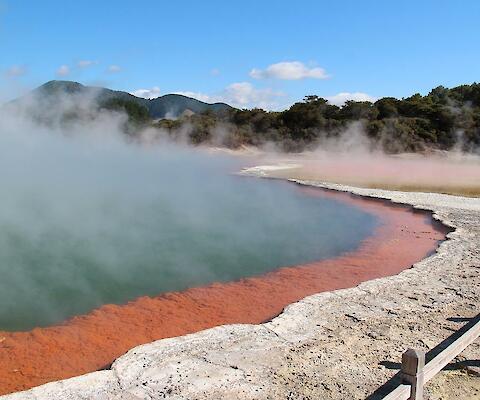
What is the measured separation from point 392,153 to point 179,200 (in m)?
21.0

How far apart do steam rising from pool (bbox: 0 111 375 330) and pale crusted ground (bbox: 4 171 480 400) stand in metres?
1.98

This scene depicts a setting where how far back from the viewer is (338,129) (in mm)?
34562

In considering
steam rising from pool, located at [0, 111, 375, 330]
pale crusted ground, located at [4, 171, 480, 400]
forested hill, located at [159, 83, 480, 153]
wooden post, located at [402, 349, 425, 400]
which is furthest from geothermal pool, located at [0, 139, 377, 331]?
forested hill, located at [159, 83, 480, 153]

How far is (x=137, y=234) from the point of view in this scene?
30.4 ft

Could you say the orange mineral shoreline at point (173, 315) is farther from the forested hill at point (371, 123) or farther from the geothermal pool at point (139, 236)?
the forested hill at point (371, 123)

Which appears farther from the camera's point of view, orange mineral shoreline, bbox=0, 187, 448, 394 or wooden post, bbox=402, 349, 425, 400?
orange mineral shoreline, bbox=0, 187, 448, 394

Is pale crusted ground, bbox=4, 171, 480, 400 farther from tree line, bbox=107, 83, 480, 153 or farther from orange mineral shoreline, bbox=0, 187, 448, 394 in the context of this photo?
tree line, bbox=107, 83, 480, 153

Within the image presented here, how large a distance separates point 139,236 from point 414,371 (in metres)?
6.93

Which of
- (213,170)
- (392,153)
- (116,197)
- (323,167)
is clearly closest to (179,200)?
(116,197)

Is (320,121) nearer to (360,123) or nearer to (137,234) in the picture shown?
(360,123)

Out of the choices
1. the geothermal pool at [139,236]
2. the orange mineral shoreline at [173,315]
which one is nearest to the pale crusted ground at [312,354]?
the orange mineral shoreline at [173,315]

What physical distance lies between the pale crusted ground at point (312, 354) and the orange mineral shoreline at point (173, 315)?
61cm

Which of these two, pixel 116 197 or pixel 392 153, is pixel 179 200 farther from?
pixel 392 153

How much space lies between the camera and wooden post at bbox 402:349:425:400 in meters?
2.74
